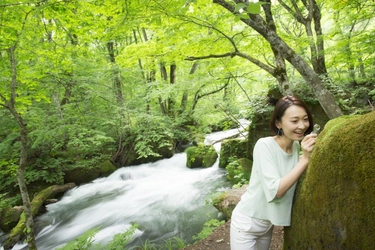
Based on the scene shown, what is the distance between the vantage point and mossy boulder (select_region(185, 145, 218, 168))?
11.9 meters

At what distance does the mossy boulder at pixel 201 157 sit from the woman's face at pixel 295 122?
10332 mm

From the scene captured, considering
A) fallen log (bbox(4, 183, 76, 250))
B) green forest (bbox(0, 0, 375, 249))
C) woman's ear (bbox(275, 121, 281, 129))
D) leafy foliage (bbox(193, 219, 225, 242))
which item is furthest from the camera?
fallen log (bbox(4, 183, 76, 250))

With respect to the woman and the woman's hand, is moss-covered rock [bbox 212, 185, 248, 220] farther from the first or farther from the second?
the woman's hand

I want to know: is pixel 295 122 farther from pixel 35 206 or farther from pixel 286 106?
pixel 35 206

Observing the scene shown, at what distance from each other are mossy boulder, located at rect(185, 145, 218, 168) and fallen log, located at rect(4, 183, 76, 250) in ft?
20.4

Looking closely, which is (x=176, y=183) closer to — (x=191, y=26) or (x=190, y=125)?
(x=190, y=125)

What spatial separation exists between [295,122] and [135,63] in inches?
255

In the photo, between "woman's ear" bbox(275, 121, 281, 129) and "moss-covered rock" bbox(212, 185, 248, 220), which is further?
"moss-covered rock" bbox(212, 185, 248, 220)

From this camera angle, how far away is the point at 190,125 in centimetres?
1448

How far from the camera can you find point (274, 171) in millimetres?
1367

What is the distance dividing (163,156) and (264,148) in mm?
12732

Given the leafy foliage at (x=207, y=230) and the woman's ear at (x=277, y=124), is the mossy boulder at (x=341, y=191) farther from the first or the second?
the leafy foliage at (x=207, y=230)

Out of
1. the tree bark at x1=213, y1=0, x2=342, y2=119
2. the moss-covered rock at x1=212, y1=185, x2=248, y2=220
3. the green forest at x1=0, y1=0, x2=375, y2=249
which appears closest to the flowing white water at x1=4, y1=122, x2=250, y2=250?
the moss-covered rock at x1=212, y1=185, x2=248, y2=220

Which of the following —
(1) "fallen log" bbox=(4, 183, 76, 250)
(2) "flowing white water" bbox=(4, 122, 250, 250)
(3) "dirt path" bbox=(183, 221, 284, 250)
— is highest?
(3) "dirt path" bbox=(183, 221, 284, 250)
